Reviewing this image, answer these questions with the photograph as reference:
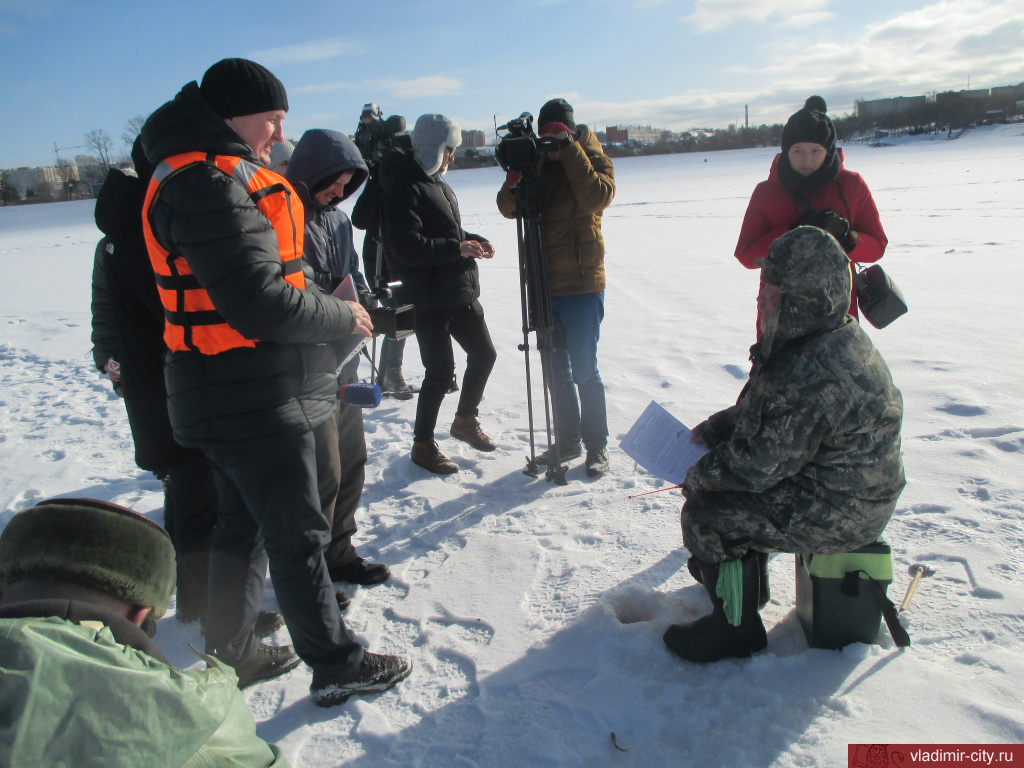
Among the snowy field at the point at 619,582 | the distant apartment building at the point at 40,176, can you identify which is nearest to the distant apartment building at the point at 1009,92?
the snowy field at the point at 619,582

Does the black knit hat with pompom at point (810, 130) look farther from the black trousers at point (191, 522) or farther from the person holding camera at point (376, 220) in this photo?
the black trousers at point (191, 522)

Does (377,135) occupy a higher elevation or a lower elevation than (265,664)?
higher

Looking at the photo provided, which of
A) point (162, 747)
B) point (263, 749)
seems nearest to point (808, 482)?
point (263, 749)

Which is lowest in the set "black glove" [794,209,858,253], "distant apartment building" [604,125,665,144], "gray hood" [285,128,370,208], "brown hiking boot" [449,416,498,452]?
"brown hiking boot" [449,416,498,452]

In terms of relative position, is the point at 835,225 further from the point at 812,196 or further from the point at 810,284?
the point at 810,284

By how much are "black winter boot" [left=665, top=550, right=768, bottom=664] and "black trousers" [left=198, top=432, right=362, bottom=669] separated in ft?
3.47

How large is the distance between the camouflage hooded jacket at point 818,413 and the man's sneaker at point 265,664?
62.2 inches

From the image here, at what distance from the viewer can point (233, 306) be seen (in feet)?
5.43

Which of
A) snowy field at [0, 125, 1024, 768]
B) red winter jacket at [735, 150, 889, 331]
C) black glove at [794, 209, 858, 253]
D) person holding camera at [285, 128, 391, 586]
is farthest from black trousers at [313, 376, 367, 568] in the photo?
black glove at [794, 209, 858, 253]

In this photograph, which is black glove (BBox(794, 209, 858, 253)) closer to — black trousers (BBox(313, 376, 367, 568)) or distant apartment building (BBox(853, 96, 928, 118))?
black trousers (BBox(313, 376, 367, 568))

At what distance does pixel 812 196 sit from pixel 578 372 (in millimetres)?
1388

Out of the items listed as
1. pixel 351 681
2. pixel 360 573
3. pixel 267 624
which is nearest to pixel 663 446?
pixel 351 681

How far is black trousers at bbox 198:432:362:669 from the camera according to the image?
1.86 m

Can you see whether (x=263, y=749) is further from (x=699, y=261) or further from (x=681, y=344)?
(x=699, y=261)
